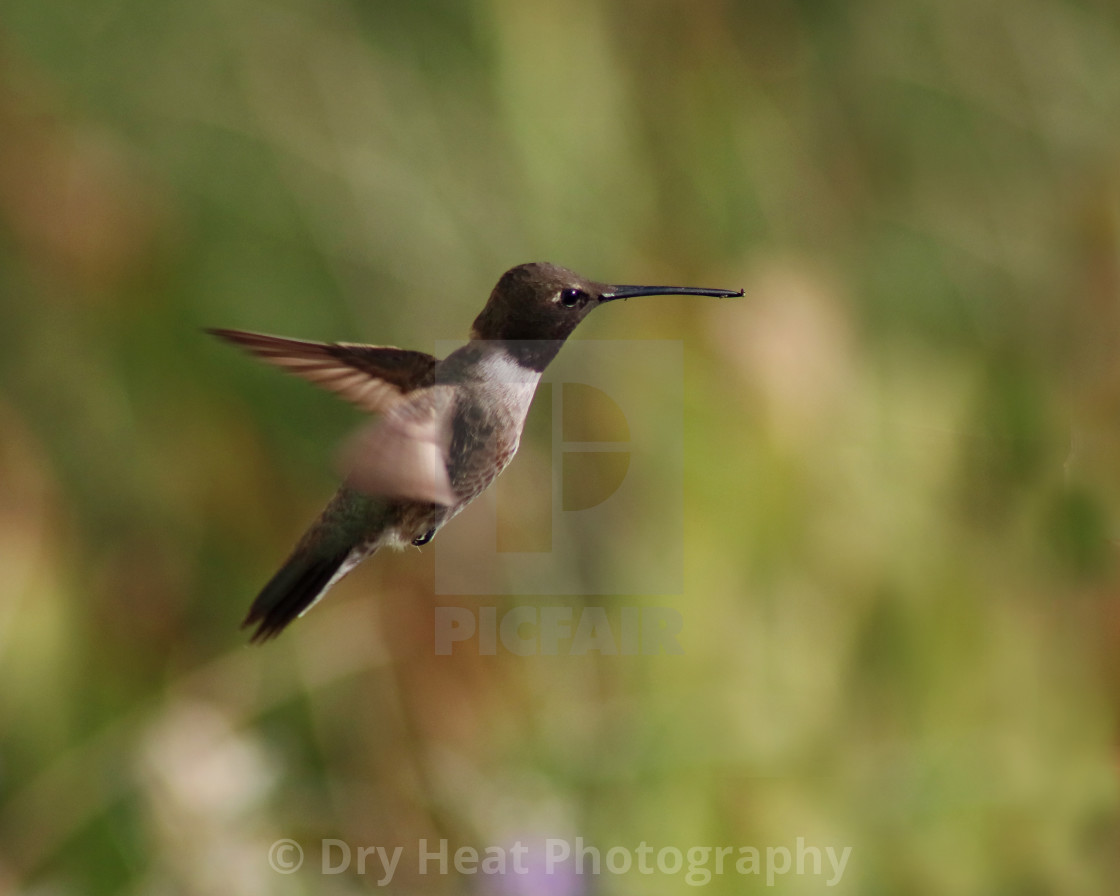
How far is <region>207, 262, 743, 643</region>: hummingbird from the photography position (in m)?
0.63

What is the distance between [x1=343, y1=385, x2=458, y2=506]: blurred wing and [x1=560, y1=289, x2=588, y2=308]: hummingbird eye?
0.09 m

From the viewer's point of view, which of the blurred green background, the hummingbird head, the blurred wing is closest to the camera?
the blurred wing

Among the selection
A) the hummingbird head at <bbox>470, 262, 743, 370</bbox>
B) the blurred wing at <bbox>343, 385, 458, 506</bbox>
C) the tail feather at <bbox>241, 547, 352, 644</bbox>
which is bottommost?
the tail feather at <bbox>241, 547, 352, 644</bbox>

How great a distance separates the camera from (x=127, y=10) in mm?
2148

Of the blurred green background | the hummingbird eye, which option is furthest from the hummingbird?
the blurred green background

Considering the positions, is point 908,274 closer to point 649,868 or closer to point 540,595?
point 540,595

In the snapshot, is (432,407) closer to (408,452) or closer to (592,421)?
(408,452)

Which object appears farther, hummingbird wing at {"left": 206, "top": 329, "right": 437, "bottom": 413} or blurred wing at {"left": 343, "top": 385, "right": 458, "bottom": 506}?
hummingbird wing at {"left": 206, "top": 329, "right": 437, "bottom": 413}

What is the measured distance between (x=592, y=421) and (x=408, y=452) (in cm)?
108

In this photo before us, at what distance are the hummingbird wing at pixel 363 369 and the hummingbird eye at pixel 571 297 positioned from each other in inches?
4.8

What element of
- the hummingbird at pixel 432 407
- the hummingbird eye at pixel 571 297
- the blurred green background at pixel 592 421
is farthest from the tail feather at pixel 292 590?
the blurred green background at pixel 592 421

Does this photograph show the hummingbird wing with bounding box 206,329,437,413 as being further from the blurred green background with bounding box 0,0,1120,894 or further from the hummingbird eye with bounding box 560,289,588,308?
the blurred green background with bounding box 0,0,1120,894

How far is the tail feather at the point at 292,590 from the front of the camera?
2.35ft

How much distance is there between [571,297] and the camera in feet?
2.33
